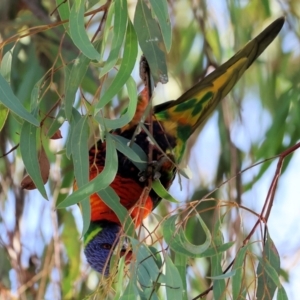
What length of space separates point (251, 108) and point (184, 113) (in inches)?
13.2

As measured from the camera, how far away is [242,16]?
1.78 m

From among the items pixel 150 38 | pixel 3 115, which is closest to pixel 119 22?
pixel 150 38

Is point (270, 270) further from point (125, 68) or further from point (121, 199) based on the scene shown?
point (121, 199)

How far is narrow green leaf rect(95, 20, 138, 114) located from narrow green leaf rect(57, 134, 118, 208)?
0.10 metres

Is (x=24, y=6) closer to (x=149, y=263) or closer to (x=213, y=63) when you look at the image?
(x=213, y=63)

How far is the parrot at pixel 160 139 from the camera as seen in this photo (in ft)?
4.83

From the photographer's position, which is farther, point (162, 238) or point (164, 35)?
point (162, 238)

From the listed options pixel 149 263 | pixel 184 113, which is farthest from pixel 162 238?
pixel 184 113

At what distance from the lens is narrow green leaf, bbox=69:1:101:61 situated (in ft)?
2.86

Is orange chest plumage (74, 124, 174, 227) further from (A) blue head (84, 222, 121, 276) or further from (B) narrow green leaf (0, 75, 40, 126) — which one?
(B) narrow green leaf (0, 75, 40, 126)

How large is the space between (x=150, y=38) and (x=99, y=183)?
0.22m

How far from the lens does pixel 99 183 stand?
3.14 ft

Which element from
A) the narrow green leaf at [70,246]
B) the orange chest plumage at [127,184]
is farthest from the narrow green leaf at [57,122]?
the narrow green leaf at [70,246]

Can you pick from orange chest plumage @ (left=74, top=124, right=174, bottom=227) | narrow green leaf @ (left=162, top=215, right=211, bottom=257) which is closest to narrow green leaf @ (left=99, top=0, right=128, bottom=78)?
narrow green leaf @ (left=162, top=215, right=211, bottom=257)
